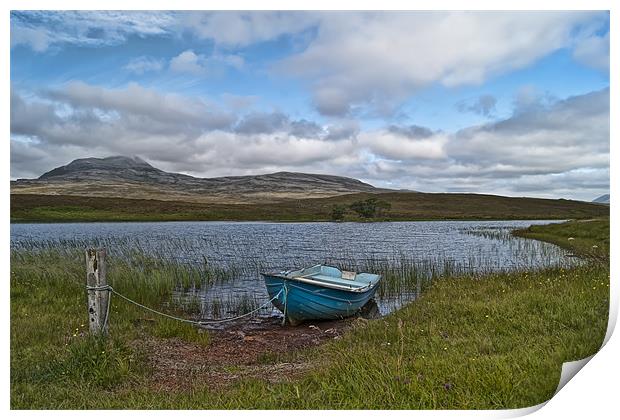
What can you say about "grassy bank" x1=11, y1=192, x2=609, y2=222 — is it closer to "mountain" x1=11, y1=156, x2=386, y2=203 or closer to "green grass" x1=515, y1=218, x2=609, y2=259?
"mountain" x1=11, y1=156, x2=386, y2=203

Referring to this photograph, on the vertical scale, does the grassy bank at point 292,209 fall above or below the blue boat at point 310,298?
above

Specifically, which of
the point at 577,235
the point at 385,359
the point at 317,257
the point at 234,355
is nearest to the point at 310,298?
the point at 234,355

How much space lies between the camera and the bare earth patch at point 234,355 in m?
5.73

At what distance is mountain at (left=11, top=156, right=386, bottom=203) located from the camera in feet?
144

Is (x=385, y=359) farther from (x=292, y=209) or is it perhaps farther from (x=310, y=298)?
(x=292, y=209)

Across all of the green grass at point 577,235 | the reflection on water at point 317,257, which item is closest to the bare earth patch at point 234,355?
the reflection on water at point 317,257

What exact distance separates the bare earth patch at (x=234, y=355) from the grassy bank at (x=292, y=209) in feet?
115

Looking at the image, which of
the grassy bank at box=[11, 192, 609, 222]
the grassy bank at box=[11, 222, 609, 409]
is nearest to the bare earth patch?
the grassy bank at box=[11, 222, 609, 409]

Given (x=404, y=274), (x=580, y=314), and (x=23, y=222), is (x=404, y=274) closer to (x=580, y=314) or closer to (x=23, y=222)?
(x=580, y=314)

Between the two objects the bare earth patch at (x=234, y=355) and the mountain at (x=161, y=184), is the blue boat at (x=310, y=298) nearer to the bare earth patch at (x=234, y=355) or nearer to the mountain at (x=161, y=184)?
the bare earth patch at (x=234, y=355)

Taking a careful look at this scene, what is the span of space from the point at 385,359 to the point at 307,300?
5381 millimetres

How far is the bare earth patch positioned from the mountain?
108 ft

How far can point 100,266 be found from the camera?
6098 millimetres

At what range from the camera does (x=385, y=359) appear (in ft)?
17.9
